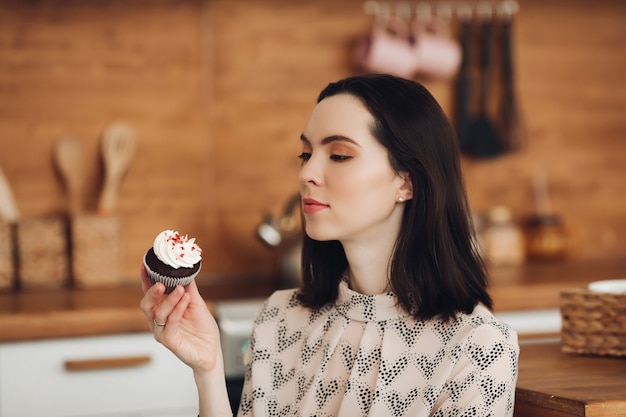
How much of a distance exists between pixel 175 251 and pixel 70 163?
4.45 feet

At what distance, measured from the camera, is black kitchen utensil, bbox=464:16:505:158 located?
3020mm

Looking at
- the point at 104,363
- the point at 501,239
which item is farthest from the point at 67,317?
the point at 501,239

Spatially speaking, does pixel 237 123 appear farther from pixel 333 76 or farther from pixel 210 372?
pixel 210 372

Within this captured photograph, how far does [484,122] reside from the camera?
3031mm

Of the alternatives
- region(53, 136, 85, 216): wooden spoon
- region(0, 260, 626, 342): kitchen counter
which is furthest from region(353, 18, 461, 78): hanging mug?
region(53, 136, 85, 216): wooden spoon

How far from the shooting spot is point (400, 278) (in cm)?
146

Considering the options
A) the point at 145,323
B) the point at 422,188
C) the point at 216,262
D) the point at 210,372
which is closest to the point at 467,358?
the point at 422,188

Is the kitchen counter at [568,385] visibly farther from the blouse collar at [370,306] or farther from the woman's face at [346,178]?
the woman's face at [346,178]

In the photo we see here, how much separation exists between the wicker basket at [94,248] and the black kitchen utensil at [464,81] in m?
1.21

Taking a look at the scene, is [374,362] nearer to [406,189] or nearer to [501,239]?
[406,189]

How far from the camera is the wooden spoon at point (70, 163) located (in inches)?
106

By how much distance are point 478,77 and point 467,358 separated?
1876 millimetres

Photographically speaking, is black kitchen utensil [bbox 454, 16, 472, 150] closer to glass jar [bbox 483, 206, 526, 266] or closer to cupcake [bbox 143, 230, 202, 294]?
glass jar [bbox 483, 206, 526, 266]

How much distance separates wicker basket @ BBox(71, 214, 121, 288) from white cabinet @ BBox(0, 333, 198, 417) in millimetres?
453
